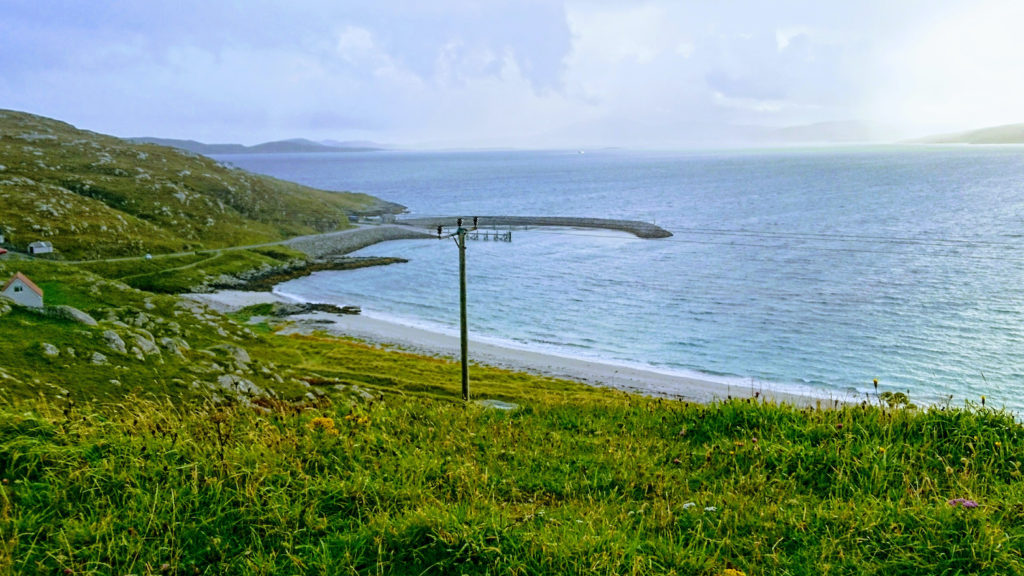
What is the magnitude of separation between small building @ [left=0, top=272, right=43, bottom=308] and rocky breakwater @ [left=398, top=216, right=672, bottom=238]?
86770 mm

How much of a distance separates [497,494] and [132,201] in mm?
120141

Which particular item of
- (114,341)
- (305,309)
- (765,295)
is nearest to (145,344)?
(114,341)

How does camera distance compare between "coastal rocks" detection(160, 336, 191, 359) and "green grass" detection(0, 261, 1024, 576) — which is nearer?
"green grass" detection(0, 261, 1024, 576)

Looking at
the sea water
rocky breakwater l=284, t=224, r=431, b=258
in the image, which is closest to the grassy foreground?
the sea water

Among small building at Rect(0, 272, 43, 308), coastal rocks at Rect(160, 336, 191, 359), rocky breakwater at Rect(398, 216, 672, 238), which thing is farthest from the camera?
rocky breakwater at Rect(398, 216, 672, 238)

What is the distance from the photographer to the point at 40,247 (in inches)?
3044

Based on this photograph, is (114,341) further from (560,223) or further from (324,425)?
(560,223)

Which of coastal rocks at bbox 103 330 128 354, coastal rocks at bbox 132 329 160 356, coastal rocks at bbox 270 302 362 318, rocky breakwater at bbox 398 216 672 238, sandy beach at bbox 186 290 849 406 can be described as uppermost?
rocky breakwater at bbox 398 216 672 238

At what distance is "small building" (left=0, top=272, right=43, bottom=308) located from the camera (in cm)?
3431

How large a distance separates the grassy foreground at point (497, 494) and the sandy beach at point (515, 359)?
28537 millimetres

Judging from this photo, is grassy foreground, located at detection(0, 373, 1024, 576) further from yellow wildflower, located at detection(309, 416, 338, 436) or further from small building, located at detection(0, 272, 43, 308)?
small building, located at detection(0, 272, 43, 308)

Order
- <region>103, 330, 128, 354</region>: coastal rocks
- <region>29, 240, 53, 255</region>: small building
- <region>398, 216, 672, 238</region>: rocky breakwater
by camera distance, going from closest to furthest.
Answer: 1. <region>103, 330, 128, 354</region>: coastal rocks
2. <region>29, 240, 53, 255</region>: small building
3. <region>398, 216, 672, 238</region>: rocky breakwater

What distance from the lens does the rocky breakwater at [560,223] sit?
121875mm

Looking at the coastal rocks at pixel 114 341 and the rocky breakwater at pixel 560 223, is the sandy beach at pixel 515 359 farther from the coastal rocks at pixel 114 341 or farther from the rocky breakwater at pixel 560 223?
the rocky breakwater at pixel 560 223
